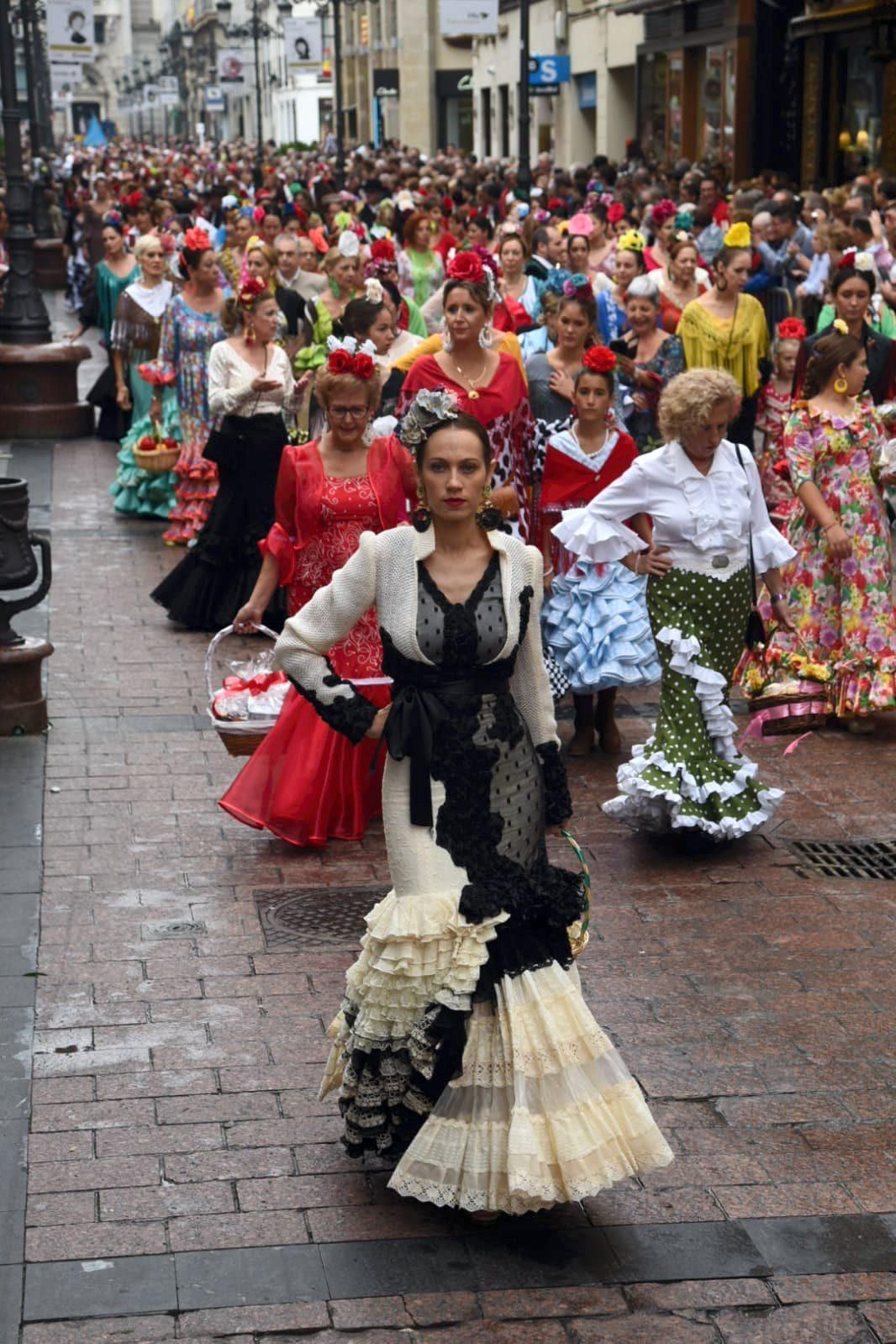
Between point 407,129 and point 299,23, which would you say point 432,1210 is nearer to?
point 299,23

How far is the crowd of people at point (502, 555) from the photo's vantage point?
499 centimetres

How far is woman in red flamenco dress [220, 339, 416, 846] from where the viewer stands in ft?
26.2

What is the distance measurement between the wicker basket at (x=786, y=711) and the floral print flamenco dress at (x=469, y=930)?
3.07m

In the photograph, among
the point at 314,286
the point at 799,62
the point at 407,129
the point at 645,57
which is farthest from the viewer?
the point at 407,129

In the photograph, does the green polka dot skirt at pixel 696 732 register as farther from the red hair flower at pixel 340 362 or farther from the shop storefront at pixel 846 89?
the shop storefront at pixel 846 89

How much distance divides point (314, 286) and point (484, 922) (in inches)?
476

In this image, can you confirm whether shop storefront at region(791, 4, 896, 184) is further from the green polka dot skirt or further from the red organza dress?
the red organza dress

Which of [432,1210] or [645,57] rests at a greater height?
[645,57]

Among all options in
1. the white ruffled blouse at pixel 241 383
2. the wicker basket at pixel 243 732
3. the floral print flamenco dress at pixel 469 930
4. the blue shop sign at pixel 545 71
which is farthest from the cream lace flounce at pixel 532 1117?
the blue shop sign at pixel 545 71

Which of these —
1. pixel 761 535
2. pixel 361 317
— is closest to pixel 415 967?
pixel 761 535

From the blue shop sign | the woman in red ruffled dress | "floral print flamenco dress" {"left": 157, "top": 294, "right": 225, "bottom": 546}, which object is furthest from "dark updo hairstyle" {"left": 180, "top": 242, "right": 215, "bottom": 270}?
the blue shop sign

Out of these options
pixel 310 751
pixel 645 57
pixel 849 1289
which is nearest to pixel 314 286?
pixel 310 751

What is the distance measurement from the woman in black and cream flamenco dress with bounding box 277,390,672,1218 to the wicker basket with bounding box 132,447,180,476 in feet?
30.3

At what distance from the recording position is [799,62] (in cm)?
3544
